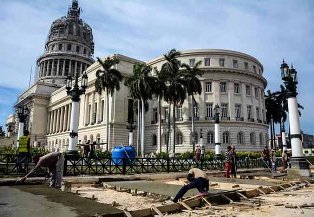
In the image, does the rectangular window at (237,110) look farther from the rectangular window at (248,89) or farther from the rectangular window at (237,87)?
the rectangular window at (248,89)

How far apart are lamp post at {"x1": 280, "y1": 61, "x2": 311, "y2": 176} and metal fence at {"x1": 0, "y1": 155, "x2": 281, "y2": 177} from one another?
277 inches

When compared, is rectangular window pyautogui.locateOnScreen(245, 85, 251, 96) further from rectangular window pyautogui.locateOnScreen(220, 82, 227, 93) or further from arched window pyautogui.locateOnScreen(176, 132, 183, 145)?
arched window pyautogui.locateOnScreen(176, 132, 183, 145)

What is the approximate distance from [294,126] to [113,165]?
39.6ft

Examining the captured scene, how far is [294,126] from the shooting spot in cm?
1794

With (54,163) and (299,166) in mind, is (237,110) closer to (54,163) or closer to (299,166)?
(299,166)

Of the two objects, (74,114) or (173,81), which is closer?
(74,114)

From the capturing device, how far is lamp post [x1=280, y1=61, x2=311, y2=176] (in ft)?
57.3

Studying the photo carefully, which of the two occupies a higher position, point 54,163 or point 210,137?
point 210,137

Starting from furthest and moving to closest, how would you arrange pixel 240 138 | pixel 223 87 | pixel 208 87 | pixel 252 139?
pixel 208 87 → pixel 223 87 → pixel 252 139 → pixel 240 138

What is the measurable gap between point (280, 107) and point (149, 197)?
221 feet

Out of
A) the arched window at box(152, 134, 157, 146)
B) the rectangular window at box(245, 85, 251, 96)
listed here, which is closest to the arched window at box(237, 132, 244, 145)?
the rectangular window at box(245, 85, 251, 96)

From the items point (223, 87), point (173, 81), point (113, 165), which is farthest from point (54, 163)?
point (223, 87)

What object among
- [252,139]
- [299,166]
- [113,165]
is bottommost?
[113,165]

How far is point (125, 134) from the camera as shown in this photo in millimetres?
58375
